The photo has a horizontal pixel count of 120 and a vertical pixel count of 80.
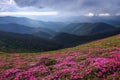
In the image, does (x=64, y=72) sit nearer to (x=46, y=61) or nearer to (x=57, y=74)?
(x=57, y=74)

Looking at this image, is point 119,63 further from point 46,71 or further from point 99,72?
point 46,71

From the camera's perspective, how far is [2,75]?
28031 mm

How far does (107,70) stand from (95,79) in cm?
194

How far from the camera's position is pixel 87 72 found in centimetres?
2000

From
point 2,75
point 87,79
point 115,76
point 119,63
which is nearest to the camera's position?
point 115,76

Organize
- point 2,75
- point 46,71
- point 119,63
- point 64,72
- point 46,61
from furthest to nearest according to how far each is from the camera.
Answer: point 46,61 < point 2,75 < point 46,71 < point 64,72 < point 119,63

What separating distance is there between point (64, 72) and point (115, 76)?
6.16 meters

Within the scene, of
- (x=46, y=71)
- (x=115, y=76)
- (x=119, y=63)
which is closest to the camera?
(x=115, y=76)

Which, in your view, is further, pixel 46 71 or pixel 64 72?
pixel 46 71

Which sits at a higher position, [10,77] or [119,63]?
[119,63]

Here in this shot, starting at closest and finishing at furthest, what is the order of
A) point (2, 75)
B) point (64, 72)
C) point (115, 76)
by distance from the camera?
point (115, 76), point (64, 72), point (2, 75)

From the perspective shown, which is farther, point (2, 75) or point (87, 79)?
point (2, 75)

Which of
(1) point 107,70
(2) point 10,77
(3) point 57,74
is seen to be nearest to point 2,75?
(2) point 10,77

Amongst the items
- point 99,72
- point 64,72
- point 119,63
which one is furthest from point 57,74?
point 119,63
